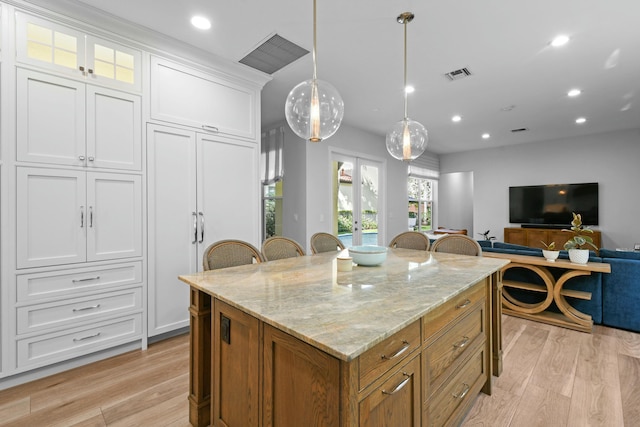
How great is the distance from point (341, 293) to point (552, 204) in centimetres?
704

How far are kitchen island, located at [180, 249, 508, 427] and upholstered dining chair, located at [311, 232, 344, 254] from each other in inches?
33.8

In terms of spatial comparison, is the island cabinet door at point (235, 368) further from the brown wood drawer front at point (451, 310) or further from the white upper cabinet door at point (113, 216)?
the white upper cabinet door at point (113, 216)

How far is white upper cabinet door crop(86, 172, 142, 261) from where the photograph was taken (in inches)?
92.0

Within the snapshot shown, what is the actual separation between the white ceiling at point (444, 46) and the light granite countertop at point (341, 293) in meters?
1.93

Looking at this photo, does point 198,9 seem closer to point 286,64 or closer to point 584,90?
point 286,64

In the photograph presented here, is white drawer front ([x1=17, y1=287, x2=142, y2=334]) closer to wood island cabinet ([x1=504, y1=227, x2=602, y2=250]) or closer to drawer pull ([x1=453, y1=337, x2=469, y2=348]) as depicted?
drawer pull ([x1=453, y1=337, x2=469, y2=348])

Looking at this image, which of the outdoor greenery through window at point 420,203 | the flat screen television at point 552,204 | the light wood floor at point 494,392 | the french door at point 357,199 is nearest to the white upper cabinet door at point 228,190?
the light wood floor at point 494,392

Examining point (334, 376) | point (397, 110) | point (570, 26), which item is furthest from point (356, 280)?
point (397, 110)

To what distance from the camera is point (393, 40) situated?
2691 mm

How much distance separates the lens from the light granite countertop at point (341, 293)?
0.91 meters

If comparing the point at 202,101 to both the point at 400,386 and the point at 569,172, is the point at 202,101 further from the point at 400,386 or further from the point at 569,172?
the point at 569,172

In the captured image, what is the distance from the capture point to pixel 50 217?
216 cm

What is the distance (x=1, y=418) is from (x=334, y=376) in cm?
223

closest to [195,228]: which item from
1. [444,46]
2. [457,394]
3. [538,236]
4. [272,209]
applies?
[457,394]
